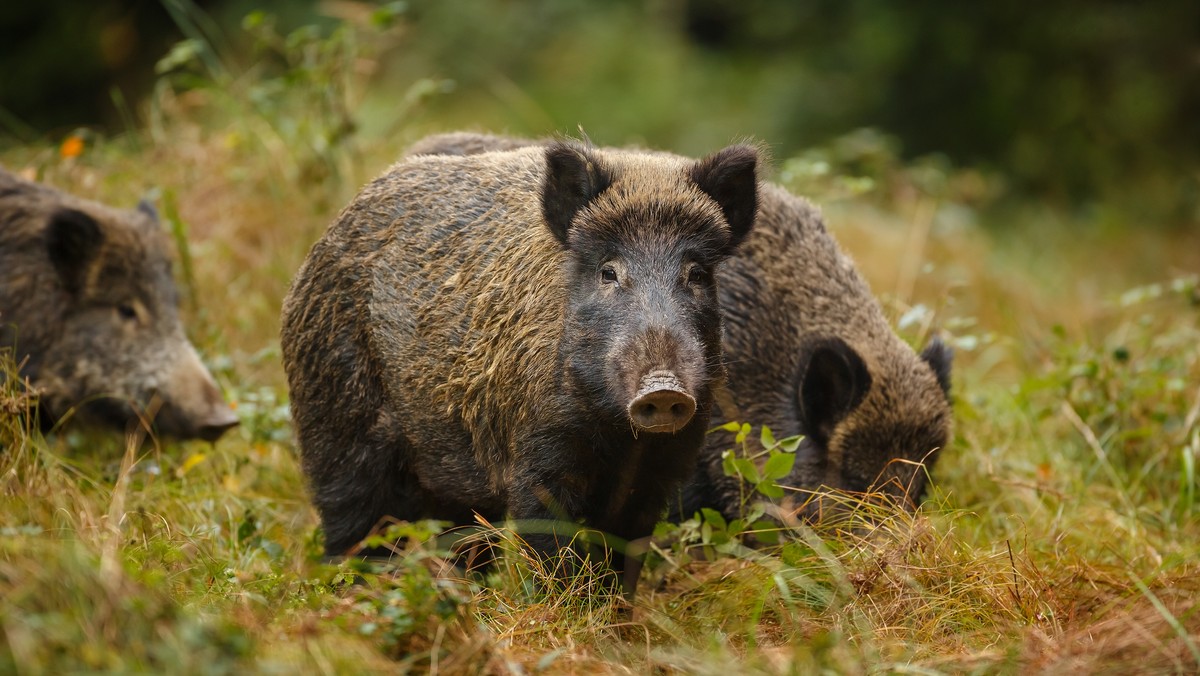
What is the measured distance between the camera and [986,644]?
3.68 meters

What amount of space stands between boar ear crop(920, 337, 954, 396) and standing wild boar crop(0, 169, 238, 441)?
306 centimetres

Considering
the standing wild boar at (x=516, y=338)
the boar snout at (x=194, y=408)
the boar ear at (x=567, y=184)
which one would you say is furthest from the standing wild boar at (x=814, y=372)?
the boar snout at (x=194, y=408)

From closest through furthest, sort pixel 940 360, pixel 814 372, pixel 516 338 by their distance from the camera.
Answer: pixel 516 338
pixel 814 372
pixel 940 360

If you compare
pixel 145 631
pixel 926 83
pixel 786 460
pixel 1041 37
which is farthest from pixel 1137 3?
pixel 145 631

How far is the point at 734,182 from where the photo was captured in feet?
13.4

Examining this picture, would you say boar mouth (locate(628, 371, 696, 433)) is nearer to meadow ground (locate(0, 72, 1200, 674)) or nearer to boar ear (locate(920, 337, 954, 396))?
meadow ground (locate(0, 72, 1200, 674))

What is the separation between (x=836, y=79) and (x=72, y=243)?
9.18 meters

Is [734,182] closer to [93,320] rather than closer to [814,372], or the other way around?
[814,372]

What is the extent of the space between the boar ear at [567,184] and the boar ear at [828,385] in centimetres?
138

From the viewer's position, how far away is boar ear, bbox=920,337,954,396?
17.1 ft

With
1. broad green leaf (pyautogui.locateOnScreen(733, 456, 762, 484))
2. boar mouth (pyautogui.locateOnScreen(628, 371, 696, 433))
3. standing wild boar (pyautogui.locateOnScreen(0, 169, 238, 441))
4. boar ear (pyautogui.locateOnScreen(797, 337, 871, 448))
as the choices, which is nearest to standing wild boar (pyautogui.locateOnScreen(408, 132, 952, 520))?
boar ear (pyautogui.locateOnScreen(797, 337, 871, 448))

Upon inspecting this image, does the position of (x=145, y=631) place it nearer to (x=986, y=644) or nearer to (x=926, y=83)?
(x=986, y=644)

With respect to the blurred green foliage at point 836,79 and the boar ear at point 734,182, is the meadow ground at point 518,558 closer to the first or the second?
the boar ear at point 734,182

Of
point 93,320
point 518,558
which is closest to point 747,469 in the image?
point 518,558
